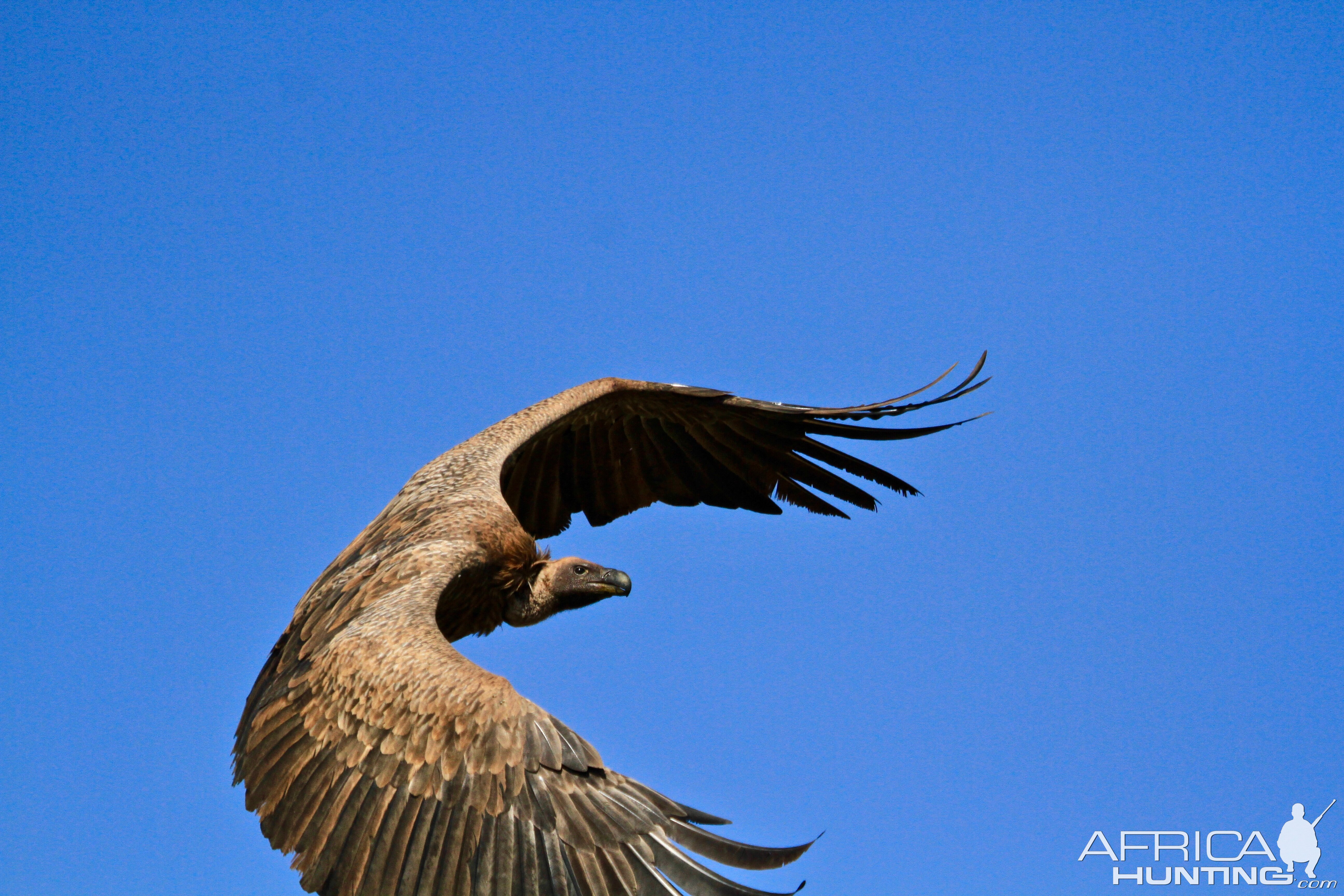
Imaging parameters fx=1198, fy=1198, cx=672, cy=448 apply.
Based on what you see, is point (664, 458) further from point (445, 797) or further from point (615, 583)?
point (445, 797)

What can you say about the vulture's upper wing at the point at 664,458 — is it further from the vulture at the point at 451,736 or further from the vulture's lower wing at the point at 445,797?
the vulture's lower wing at the point at 445,797

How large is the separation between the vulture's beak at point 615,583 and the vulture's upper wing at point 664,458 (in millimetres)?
1289

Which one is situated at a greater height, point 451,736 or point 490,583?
point 490,583

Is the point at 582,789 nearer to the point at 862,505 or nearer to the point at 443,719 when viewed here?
the point at 443,719

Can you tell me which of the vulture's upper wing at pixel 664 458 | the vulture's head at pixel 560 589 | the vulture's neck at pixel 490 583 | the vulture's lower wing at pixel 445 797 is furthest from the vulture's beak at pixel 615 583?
the vulture's lower wing at pixel 445 797

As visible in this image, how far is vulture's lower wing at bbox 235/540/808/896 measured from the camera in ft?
16.9

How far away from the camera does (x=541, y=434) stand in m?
9.30

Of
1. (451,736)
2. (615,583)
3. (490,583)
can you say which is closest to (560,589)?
(615,583)

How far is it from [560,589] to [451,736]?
114 inches

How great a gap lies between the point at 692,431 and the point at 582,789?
4.80 meters

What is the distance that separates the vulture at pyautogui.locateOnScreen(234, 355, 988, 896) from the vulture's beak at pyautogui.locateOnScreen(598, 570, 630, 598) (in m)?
0.01

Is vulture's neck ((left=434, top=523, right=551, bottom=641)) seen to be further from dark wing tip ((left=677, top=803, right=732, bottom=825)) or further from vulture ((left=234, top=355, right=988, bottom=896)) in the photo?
dark wing tip ((left=677, top=803, right=732, bottom=825))

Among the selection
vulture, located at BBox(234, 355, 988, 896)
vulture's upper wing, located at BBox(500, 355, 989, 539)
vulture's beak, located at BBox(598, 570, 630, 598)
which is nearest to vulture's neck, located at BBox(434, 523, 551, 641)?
vulture, located at BBox(234, 355, 988, 896)

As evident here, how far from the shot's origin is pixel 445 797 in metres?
5.41
